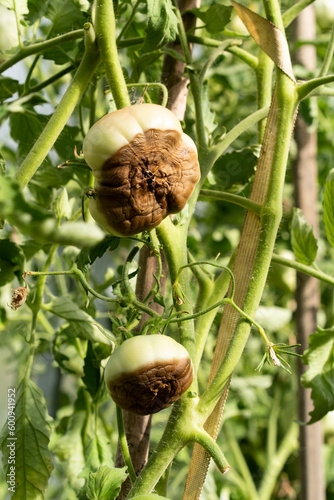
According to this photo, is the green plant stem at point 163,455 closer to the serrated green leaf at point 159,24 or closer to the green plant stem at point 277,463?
the serrated green leaf at point 159,24

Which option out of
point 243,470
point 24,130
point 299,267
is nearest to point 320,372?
point 299,267

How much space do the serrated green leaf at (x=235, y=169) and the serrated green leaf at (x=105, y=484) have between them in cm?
34

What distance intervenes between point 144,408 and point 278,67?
0.99 feet

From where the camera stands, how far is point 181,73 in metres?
0.58

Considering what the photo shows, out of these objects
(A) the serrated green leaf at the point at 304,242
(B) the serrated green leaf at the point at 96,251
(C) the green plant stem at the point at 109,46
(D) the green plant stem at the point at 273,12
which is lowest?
(B) the serrated green leaf at the point at 96,251

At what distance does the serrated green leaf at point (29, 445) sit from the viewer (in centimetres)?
48

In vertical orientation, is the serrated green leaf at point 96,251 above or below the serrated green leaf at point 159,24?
below

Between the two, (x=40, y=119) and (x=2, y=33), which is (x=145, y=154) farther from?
(x=2, y=33)

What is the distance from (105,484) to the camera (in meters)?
0.41

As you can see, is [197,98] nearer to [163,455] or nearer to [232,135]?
[232,135]

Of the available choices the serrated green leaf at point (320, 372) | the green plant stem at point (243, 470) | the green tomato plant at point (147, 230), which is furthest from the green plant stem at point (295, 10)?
the green plant stem at point (243, 470)

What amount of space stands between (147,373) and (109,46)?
237 mm

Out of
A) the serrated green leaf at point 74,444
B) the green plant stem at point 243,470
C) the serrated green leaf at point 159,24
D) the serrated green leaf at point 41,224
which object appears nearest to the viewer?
the serrated green leaf at point 41,224

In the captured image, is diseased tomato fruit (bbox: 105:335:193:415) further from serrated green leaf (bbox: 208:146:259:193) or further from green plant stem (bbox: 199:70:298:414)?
serrated green leaf (bbox: 208:146:259:193)
